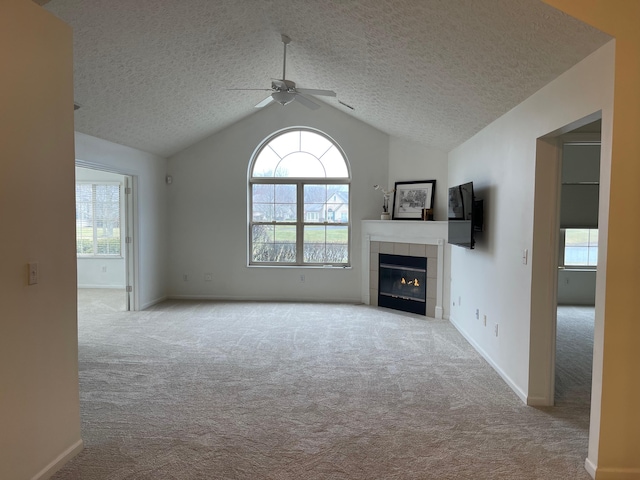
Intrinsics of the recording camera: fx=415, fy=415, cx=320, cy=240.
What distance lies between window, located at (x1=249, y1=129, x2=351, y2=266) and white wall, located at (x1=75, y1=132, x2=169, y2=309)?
1.44 meters

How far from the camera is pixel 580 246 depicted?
6.79m

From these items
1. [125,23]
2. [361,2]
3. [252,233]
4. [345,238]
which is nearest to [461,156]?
[345,238]

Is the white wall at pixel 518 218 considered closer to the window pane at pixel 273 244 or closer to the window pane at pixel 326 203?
the window pane at pixel 326 203

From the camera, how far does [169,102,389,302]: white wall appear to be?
21.9 ft

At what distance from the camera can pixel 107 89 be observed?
4.09 metres

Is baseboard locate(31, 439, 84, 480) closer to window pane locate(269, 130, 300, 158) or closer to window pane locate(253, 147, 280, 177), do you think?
window pane locate(253, 147, 280, 177)

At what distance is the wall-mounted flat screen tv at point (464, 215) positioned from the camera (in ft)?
13.6

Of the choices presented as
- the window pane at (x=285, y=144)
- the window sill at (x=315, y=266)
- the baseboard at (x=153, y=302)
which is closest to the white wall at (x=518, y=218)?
the window sill at (x=315, y=266)

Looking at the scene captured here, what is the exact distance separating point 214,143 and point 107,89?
2.74m

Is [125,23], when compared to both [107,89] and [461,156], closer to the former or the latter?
[107,89]

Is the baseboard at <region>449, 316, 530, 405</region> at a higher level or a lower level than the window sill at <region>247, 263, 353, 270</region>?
lower

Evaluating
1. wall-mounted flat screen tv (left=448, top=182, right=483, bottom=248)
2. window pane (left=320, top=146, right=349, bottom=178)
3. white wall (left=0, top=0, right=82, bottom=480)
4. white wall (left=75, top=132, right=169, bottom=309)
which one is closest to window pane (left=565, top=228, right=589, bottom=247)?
wall-mounted flat screen tv (left=448, top=182, right=483, bottom=248)

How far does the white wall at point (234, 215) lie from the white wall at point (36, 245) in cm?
439

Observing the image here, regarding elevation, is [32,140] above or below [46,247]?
above
